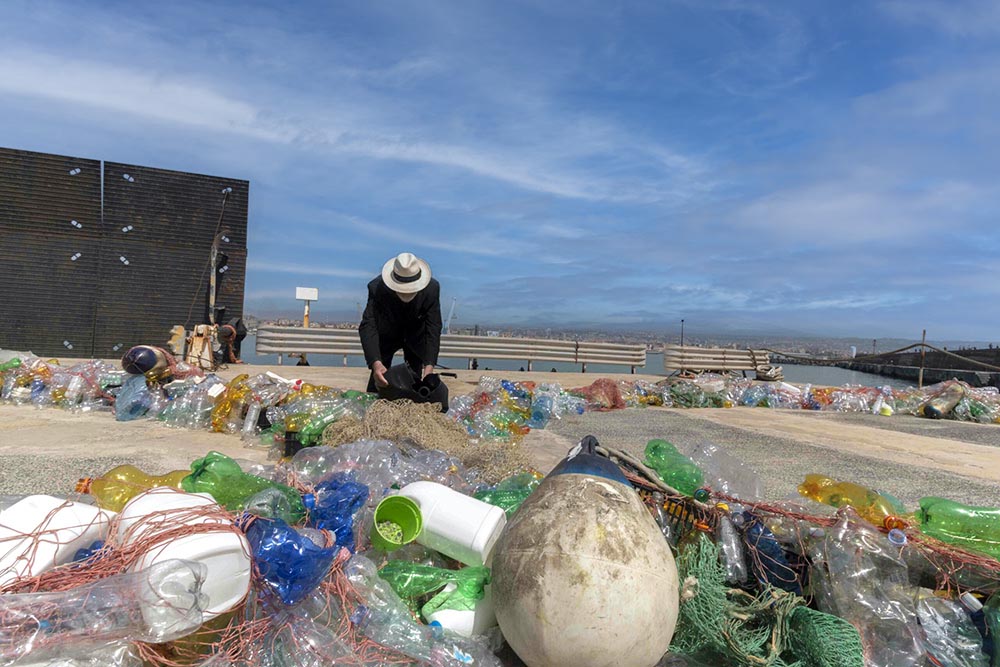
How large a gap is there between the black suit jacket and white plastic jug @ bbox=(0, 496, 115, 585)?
3.85 metres

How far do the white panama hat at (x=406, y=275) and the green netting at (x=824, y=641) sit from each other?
458 centimetres

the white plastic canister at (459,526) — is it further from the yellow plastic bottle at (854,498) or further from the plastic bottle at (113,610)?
the yellow plastic bottle at (854,498)

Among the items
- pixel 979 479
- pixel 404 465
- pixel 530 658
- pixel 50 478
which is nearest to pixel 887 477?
pixel 979 479

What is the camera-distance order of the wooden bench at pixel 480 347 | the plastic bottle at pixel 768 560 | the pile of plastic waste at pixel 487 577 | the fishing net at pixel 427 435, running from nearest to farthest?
the pile of plastic waste at pixel 487 577, the plastic bottle at pixel 768 560, the fishing net at pixel 427 435, the wooden bench at pixel 480 347

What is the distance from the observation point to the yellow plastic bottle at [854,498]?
3.58 meters

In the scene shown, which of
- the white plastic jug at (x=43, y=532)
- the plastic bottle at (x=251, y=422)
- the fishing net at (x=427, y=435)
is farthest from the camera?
the plastic bottle at (x=251, y=422)

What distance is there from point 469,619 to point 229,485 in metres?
1.59

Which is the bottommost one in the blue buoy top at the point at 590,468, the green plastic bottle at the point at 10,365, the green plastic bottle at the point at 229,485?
the green plastic bottle at the point at 229,485

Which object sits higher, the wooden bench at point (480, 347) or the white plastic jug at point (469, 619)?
the wooden bench at point (480, 347)

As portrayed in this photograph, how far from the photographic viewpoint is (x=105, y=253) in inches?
495

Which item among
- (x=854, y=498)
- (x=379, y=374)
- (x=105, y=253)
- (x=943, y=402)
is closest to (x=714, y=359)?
(x=943, y=402)

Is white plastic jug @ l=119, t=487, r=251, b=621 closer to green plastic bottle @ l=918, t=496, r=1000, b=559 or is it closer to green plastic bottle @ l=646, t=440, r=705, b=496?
green plastic bottle @ l=646, t=440, r=705, b=496

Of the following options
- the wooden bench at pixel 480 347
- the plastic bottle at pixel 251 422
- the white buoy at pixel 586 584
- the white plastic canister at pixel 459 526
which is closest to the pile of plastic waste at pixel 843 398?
the wooden bench at pixel 480 347

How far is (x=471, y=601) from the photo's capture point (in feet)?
9.12
